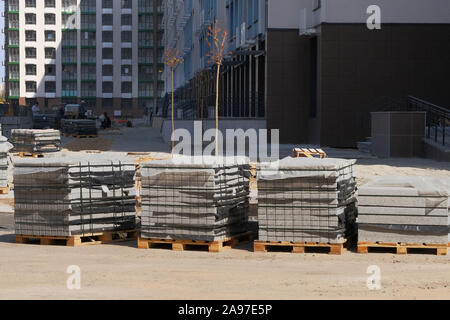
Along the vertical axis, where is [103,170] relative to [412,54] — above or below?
below

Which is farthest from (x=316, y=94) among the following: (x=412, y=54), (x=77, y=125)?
(x=77, y=125)

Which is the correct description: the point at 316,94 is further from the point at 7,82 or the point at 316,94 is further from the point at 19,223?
the point at 7,82

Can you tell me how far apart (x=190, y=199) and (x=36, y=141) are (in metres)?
21.5

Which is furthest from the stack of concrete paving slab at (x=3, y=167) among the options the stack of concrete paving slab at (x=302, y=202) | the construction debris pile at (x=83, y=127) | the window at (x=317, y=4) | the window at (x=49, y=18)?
the window at (x=49, y=18)

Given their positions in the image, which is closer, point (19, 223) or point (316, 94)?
point (19, 223)

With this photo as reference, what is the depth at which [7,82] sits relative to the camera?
4680 inches

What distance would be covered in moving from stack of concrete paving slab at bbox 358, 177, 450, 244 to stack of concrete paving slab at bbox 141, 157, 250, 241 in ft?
6.25

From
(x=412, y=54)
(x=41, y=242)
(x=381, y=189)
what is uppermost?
(x=412, y=54)

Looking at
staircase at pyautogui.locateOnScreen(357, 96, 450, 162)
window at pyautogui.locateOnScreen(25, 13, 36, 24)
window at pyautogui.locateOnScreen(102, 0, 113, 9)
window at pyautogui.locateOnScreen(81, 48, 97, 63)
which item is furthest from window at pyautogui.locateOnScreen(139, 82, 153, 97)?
staircase at pyautogui.locateOnScreen(357, 96, 450, 162)

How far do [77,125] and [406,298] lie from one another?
1706 inches

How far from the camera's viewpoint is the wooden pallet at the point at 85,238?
12812 millimetres

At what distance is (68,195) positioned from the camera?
41.7ft

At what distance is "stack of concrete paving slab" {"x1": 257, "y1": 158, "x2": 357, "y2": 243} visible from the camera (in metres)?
11.9

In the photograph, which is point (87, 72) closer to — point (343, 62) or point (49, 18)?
point (49, 18)
